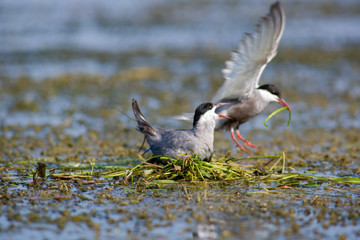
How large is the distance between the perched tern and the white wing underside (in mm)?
1095


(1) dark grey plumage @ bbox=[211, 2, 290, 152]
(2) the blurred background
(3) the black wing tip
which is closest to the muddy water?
(2) the blurred background

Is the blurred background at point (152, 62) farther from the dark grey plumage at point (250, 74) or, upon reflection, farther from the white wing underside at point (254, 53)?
the white wing underside at point (254, 53)

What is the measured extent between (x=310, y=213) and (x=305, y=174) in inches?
56.3

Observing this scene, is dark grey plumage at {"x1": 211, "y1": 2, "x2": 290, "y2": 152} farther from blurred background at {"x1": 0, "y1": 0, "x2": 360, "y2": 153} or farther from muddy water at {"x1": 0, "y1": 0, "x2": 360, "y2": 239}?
blurred background at {"x1": 0, "y1": 0, "x2": 360, "y2": 153}

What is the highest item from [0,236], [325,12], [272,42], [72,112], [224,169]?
[325,12]

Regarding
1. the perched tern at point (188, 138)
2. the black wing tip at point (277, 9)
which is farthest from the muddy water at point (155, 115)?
the black wing tip at point (277, 9)

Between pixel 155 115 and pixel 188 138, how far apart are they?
399cm

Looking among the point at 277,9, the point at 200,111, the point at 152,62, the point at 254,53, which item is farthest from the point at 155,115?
the point at 152,62

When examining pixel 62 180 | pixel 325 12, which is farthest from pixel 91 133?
pixel 325 12

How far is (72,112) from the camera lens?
30.5 feet

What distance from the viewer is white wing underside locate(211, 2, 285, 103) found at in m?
6.14

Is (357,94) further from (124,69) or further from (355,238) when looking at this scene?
(355,238)

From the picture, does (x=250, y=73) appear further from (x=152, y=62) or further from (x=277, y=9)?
(x=152, y=62)

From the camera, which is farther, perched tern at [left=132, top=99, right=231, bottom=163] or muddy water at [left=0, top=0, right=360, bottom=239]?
perched tern at [left=132, top=99, right=231, bottom=163]
